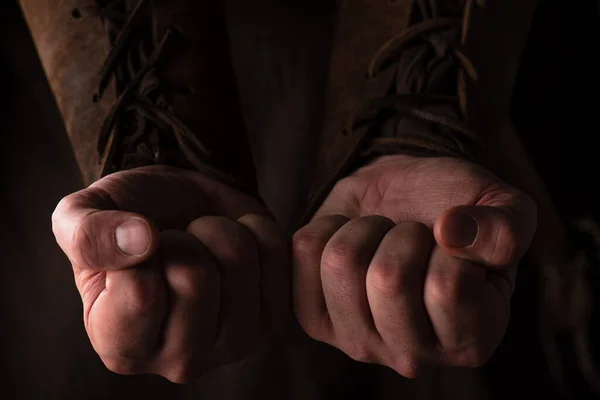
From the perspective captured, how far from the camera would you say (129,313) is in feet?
1.13

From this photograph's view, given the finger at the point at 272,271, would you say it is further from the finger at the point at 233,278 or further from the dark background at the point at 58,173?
the dark background at the point at 58,173

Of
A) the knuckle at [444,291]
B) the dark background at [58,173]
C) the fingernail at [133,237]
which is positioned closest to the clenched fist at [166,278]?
the fingernail at [133,237]

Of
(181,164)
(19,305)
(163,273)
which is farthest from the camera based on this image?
(19,305)

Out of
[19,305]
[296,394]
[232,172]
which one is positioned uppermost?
[232,172]

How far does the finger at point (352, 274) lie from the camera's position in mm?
371

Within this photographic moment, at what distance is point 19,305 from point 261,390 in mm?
290

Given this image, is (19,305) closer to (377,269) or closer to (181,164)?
(181,164)

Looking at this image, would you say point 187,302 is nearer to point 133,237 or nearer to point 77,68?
point 133,237

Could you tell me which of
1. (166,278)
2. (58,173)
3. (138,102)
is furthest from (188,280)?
(58,173)

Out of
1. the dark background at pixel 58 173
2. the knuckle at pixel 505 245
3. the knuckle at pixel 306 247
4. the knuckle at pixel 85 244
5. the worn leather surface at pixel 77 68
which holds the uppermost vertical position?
the worn leather surface at pixel 77 68

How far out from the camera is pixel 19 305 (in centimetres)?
68

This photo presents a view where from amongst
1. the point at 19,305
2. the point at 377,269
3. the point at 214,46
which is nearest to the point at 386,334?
the point at 377,269

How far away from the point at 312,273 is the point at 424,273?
0.26 ft

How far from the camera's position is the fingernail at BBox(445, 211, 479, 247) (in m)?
0.33
